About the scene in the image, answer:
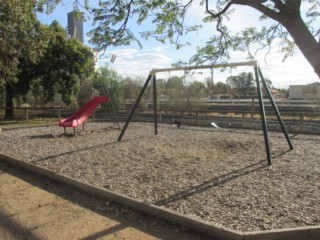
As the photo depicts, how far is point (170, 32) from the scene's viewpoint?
5.86 meters

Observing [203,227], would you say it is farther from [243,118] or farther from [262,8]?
[243,118]

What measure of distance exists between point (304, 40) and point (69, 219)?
11.3ft

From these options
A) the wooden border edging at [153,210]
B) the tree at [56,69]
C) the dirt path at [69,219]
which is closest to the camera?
the wooden border edging at [153,210]

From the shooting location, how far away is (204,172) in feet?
22.1

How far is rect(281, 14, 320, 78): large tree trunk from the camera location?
3.01m

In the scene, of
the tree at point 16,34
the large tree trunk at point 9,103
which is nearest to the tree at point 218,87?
the large tree trunk at point 9,103

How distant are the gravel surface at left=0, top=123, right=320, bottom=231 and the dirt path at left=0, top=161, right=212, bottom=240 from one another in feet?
1.35

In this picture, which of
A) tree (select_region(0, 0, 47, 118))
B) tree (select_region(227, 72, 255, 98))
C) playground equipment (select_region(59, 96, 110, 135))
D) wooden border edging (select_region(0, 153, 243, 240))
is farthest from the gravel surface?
tree (select_region(227, 72, 255, 98))

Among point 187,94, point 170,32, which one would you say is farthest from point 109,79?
point 170,32

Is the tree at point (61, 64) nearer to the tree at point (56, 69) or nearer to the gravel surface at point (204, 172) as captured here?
the tree at point (56, 69)

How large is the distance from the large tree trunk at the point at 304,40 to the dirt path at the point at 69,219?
2233mm

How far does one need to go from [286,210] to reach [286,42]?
228cm

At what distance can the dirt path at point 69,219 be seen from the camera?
4090 mm

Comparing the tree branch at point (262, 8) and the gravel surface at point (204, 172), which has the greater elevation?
the tree branch at point (262, 8)
